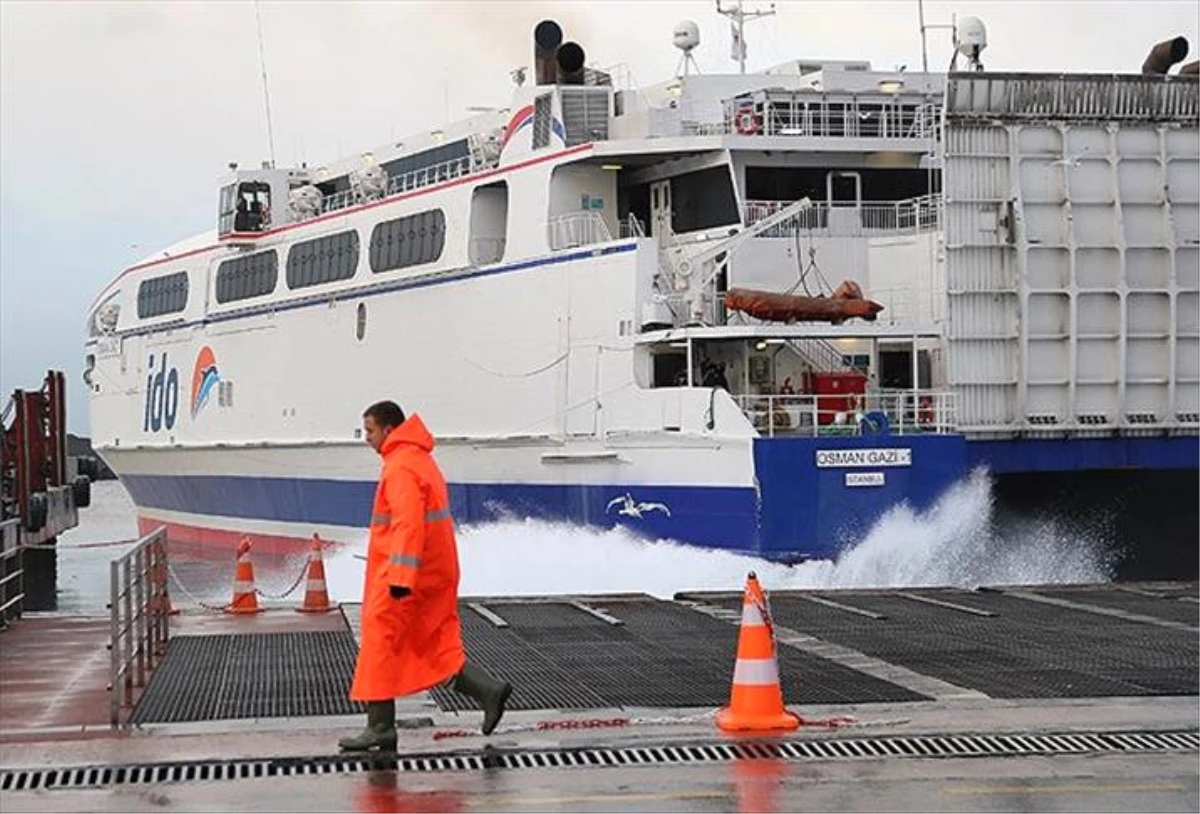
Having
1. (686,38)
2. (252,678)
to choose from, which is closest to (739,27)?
(686,38)

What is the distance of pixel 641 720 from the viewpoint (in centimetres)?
1005

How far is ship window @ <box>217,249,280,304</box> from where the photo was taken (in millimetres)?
35106

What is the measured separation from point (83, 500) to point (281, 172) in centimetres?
1178

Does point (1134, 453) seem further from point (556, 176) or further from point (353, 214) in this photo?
point (353, 214)

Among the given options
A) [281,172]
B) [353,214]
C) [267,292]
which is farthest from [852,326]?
[281,172]

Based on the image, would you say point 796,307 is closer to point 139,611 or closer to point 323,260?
point 139,611

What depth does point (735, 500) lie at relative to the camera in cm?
2141

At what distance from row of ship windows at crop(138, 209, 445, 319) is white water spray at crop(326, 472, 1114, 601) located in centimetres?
545

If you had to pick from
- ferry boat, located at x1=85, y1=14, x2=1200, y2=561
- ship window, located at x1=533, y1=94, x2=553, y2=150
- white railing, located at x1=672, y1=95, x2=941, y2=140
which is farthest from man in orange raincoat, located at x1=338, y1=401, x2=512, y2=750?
ship window, located at x1=533, y1=94, x2=553, y2=150

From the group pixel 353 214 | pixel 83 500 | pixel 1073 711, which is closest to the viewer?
pixel 1073 711

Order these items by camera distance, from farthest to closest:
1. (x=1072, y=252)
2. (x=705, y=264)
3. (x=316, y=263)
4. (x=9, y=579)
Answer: (x=316, y=263), (x=705, y=264), (x=1072, y=252), (x=9, y=579)

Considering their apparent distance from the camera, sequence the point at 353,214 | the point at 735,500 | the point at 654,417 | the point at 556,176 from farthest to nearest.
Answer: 1. the point at 353,214
2. the point at 556,176
3. the point at 654,417
4. the point at 735,500

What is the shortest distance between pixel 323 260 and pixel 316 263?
0.29 m

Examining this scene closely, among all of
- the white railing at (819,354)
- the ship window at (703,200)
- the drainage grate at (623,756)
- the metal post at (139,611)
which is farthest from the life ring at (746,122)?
the drainage grate at (623,756)
